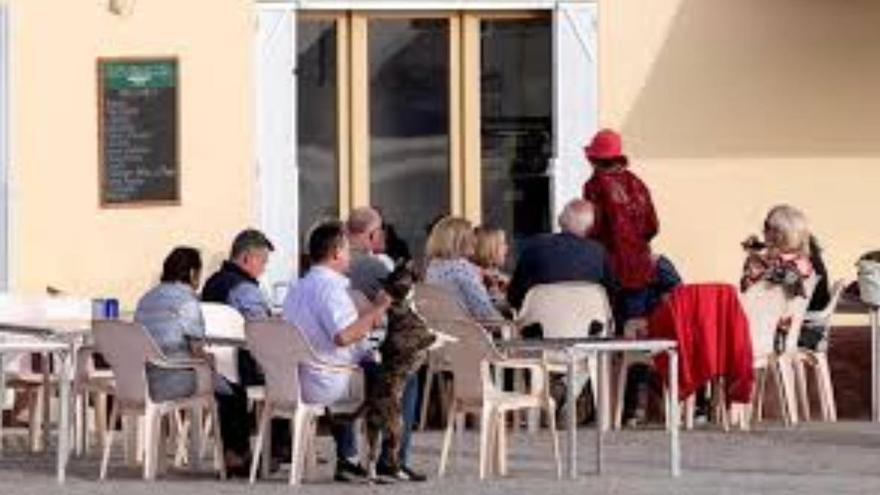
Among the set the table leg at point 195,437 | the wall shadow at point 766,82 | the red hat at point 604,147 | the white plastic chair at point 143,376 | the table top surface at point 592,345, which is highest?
the wall shadow at point 766,82

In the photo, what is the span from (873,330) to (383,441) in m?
4.64

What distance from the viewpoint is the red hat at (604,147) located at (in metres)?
20.2

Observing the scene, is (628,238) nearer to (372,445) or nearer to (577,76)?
(577,76)

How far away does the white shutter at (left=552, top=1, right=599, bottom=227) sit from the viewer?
830 inches

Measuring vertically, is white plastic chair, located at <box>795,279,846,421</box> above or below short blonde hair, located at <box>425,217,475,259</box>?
below

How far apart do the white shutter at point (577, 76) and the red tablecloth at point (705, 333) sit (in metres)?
2.21

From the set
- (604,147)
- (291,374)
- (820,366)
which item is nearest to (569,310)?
(604,147)

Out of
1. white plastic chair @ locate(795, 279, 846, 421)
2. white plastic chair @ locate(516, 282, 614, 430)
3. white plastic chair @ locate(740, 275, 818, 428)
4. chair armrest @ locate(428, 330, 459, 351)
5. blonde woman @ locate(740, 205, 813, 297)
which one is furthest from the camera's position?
white plastic chair @ locate(795, 279, 846, 421)

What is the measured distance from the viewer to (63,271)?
20.6 meters

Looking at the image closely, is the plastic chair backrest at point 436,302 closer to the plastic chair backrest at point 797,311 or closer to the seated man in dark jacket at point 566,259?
the seated man in dark jacket at point 566,259

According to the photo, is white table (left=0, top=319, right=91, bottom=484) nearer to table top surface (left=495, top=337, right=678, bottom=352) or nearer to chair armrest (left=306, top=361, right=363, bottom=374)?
chair armrest (left=306, top=361, right=363, bottom=374)

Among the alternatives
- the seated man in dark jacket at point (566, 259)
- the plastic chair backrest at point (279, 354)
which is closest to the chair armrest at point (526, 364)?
the plastic chair backrest at point (279, 354)

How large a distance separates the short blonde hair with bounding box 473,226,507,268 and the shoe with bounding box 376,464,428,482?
369 cm

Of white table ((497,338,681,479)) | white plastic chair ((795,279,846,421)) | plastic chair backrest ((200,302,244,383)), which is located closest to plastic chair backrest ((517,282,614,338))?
white plastic chair ((795,279,846,421))
